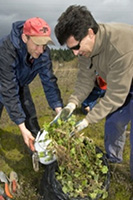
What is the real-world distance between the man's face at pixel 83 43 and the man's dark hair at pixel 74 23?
42 millimetres

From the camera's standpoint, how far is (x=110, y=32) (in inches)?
87.5

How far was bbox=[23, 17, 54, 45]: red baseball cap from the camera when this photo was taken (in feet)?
7.98

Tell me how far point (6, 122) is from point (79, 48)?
3.71 meters

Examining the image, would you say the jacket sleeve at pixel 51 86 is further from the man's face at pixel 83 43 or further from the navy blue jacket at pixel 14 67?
the man's face at pixel 83 43

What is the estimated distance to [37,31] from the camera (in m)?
2.43

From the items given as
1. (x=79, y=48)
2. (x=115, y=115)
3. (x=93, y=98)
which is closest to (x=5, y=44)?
(x=79, y=48)

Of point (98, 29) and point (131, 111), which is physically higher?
point (98, 29)

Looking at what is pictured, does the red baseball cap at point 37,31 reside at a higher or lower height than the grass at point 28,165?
higher

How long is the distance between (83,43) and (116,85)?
1.84 feet

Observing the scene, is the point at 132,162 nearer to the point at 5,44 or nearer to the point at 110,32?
the point at 110,32

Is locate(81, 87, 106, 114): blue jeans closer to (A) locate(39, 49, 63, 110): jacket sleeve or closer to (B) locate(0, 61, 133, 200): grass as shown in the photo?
(B) locate(0, 61, 133, 200): grass

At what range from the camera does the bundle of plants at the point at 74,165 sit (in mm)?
2225

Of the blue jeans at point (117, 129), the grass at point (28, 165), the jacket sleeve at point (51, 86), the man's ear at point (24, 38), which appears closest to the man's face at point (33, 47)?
the man's ear at point (24, 38)

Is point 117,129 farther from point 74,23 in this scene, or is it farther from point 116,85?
point 74,23
